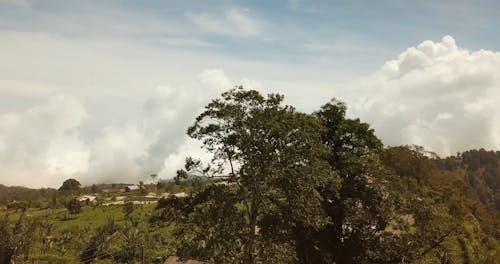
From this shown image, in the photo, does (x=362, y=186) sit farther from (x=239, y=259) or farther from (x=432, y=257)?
(x=239, y=259)

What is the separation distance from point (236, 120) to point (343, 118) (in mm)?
10792

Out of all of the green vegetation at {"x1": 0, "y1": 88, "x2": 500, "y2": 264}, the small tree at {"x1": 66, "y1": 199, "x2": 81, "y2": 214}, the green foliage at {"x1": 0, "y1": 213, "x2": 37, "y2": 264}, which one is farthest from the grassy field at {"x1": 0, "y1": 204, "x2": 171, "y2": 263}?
the green vegetation at {"x1": 0, "y1": 88, "x2": 500, "y2": 264}

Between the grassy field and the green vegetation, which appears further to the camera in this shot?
the grassy field

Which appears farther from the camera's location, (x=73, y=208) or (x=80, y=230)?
(x=73, y=208)

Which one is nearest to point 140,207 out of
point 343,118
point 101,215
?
point 101,215

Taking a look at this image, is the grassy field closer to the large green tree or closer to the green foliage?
the green foliage

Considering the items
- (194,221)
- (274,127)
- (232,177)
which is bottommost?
(194,221)

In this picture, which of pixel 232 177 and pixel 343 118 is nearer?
pixel 232 177

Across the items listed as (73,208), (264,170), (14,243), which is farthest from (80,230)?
(264,170)

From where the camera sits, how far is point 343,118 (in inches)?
1321

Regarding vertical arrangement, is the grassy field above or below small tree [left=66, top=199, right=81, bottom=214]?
below

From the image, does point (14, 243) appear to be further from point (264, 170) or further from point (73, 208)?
point (264, 170)

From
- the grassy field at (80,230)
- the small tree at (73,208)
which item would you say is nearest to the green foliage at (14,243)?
the grassy field at (80,230)

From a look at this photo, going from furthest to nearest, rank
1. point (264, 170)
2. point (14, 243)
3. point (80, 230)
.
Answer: point (80, 230) < point (14, 243) < point (264, 170)
